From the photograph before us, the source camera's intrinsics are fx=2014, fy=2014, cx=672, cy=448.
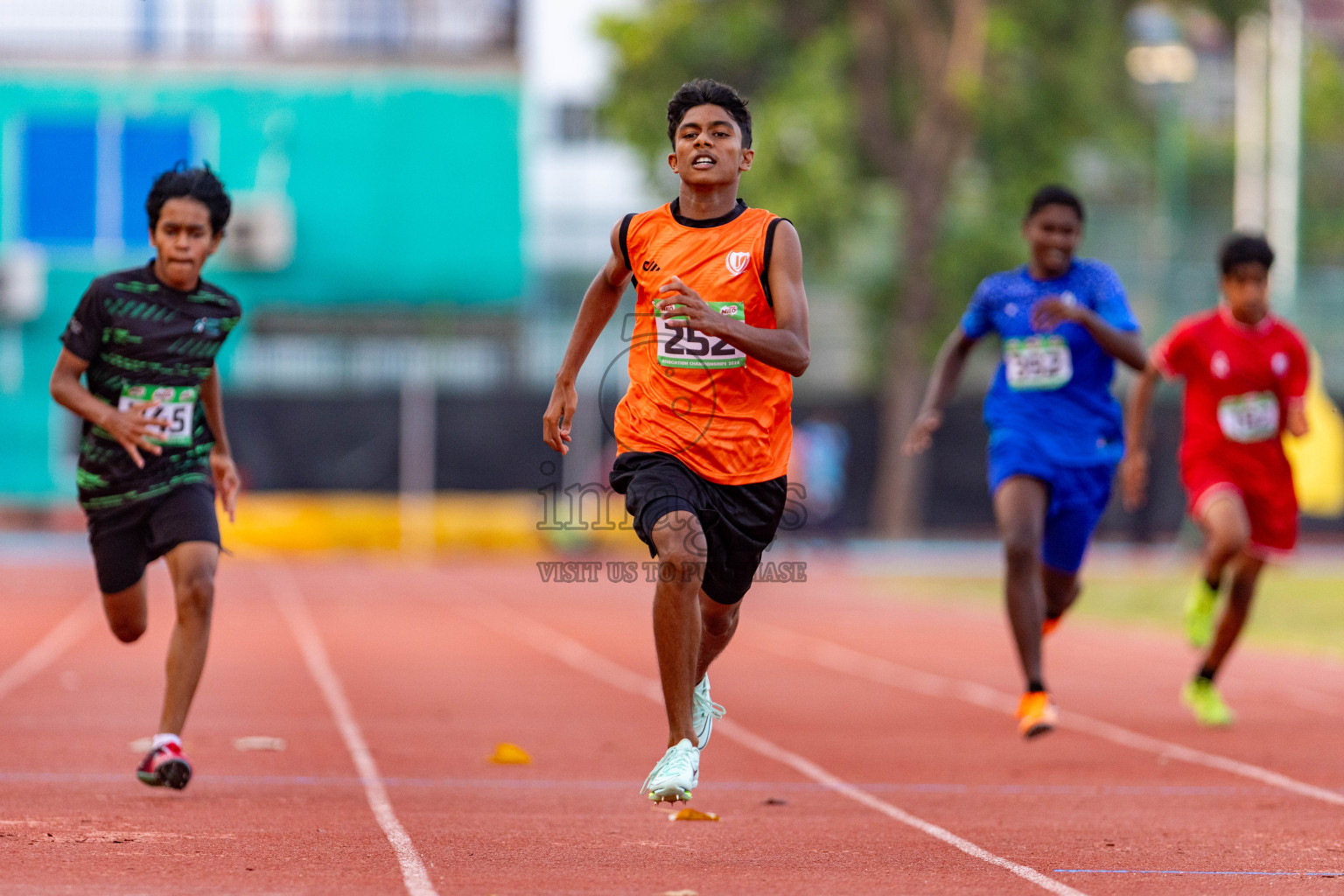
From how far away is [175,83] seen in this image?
3328 cm

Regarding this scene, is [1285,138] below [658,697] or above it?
above

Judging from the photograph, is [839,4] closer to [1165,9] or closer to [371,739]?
[1165,9]

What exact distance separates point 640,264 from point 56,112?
28.7 m

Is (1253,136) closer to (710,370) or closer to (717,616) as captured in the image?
(717,616)

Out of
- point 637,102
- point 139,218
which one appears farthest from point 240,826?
point 139,218

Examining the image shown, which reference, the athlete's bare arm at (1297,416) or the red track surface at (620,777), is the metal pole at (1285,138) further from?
the athlete's bare arm at (1297,416)

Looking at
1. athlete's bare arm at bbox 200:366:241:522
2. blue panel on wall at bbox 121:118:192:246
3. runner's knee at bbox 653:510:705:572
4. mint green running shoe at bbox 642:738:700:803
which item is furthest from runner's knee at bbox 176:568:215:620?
blue panel on wall at bbox 121:118:192:246

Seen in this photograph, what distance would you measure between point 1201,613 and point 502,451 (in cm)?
2315

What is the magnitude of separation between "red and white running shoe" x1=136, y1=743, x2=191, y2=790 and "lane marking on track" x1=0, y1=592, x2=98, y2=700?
4.04 meters

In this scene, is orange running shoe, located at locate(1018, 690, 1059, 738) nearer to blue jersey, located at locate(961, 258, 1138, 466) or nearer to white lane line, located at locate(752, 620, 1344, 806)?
white lane line, located at locate(752, 620, 1344, 806)

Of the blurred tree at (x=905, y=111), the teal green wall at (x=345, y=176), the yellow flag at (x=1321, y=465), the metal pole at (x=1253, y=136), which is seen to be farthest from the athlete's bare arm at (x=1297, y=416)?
the teal green wall at (x=345, y=176)

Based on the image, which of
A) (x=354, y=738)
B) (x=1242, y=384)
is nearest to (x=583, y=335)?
(x=354, y=738)

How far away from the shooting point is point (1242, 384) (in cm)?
929

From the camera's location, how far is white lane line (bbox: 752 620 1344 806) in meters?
7.58
